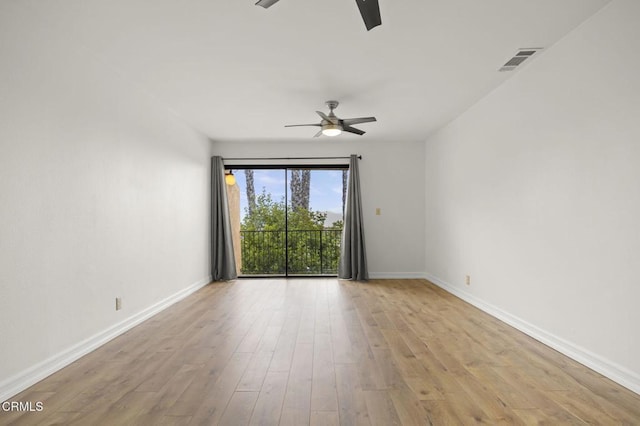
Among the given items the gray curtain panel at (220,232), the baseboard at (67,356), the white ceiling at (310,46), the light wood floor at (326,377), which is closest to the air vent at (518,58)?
the white ceiling at (310,46)

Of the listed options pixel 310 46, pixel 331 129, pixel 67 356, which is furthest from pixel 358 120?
pixel 67 356

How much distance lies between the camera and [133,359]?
9.37 ft

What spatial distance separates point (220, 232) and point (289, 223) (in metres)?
1.70

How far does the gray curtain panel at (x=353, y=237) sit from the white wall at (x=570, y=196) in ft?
7.27

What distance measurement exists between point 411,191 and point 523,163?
316cm

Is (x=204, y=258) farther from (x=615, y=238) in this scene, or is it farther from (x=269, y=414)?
(x=615, y=238)

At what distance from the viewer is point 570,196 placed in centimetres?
291

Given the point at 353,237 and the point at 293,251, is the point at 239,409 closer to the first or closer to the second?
the point at 353,237

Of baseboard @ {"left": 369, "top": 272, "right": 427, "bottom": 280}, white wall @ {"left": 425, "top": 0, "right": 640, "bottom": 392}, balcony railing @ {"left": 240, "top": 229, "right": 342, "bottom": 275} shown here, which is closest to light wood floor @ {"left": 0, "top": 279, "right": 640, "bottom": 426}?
white wall @ {"left": 425, "top": 0, "right": 640, "bottom": 392}

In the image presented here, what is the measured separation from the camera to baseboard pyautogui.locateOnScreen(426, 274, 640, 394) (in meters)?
2.35

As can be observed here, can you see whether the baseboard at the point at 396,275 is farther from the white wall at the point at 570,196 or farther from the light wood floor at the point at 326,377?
the light wood floor at the point at 326,377

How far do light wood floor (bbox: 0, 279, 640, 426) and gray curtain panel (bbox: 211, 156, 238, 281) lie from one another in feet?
7.46

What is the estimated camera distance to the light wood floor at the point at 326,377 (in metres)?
2.02

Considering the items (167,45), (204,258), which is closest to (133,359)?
(167,45)
